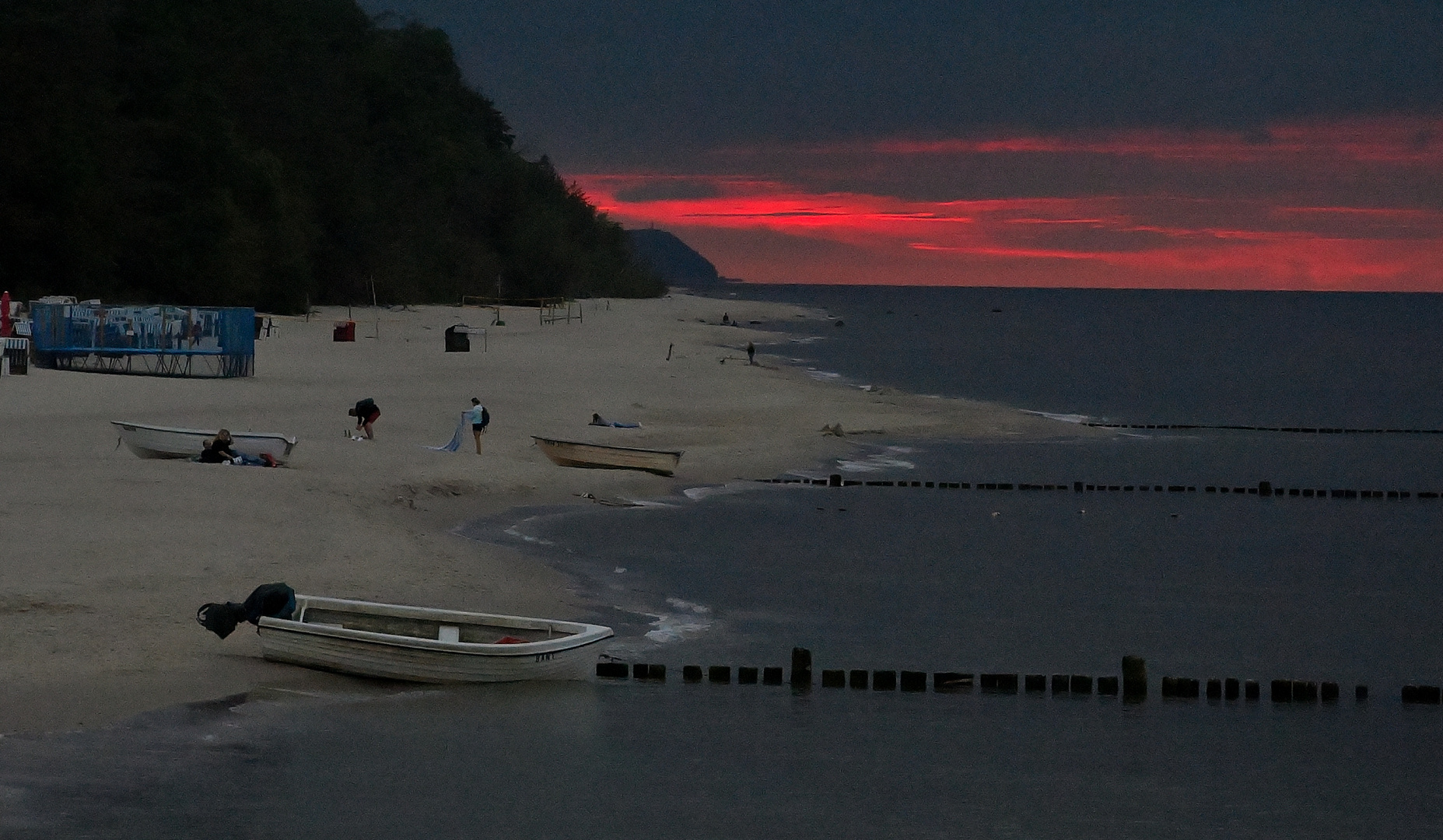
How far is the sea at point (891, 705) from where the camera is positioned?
625 inches

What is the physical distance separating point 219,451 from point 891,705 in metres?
15.0

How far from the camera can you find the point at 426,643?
1833 centimetres

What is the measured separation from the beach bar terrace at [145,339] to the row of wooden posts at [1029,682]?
114ft

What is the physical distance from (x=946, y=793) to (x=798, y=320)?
168m

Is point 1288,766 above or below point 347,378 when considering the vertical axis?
below

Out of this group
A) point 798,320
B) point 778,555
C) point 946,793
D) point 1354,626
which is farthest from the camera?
point 798,320

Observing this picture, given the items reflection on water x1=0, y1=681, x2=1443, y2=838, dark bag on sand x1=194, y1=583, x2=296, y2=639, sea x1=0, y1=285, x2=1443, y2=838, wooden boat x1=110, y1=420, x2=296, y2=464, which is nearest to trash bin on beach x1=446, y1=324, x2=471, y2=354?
sea x1=0, y1=285, x2=1443, y2=838

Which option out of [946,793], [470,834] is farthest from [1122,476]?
[470,834]

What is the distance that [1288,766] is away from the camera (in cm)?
1845

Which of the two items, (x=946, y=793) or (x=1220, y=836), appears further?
(x=946, y=793)

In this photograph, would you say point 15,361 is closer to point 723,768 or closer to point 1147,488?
point 1147,488

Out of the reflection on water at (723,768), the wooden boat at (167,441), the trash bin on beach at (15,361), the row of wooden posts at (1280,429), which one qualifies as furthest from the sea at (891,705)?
the trash bin on beach at (15,361)

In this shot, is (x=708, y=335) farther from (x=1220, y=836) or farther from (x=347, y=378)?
(x=1220, y=836)

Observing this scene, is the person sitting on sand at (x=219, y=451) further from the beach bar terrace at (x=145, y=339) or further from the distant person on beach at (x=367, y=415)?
the beach bar terrace at (x=145, y=339)
